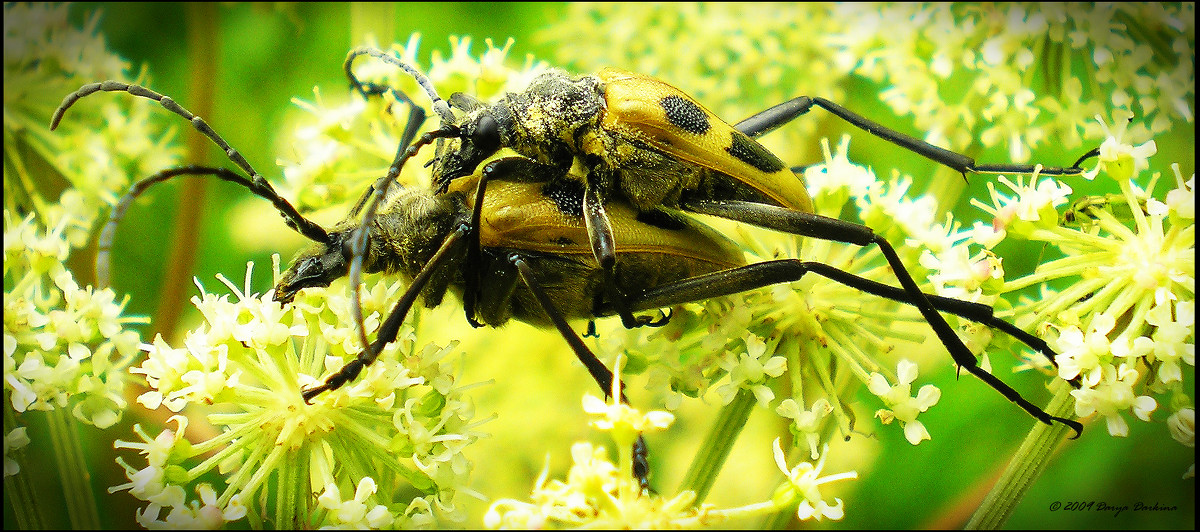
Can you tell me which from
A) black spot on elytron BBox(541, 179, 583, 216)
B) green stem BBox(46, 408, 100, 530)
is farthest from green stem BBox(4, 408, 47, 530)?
black spot on elytron BBox(541, 179, 583, 216)

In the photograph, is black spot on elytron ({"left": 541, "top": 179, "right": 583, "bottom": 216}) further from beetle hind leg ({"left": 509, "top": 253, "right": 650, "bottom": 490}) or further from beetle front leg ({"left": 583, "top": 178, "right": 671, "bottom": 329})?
beetle hind leg ({"left": 509, "top": 253, "right": 650, "bottom": 490})

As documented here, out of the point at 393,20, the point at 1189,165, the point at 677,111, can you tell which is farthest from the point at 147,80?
the point at 1189,165

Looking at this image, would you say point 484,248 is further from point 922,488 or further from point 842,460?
point 922,488

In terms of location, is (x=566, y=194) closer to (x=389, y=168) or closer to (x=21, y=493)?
(x=389, y=168)

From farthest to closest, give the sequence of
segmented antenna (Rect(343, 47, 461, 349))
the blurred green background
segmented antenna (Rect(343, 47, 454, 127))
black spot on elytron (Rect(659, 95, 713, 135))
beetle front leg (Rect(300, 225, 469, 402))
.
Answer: the blurred green background, segmented antenna (Rect(343, 47, 454, 127)), black spot on elytron (Rect(659, 95, 713, 135)), beetle front leg (Rect(300, 225, 469, 402)), segmented antenna (Rect(343, 47, 461, 349))

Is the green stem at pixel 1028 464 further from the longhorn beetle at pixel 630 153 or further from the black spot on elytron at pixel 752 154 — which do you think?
the black spot on elytron at pixel 752 154

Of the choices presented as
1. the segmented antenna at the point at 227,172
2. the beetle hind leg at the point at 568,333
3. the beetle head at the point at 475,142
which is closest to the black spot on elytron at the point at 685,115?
the beetle head at the point at 475,142
